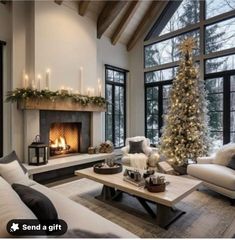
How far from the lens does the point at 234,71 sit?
5.01 metres

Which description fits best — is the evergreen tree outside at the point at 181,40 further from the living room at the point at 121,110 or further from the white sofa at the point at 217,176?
the white sofa at the point at 217,176

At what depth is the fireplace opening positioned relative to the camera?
4996mm

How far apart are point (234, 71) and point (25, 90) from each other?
4.80 meters

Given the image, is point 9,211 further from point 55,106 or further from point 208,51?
point 208,51

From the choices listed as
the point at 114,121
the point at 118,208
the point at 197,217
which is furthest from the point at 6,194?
the point at 114,121

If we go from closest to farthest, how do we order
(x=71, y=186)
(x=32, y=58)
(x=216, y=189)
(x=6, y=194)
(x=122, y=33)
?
1. (x=6, y=194)
2. (x=216, y=189)
3. (x=71, y=186)
4. (x=32, y=58)
5. (x=122, y=33)

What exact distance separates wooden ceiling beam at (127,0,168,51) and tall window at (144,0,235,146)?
198mm

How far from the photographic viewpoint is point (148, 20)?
6.36m

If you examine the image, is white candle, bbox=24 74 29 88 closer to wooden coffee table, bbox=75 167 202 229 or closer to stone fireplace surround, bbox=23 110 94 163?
stone fireplace surround, bbox=23 110 94 163

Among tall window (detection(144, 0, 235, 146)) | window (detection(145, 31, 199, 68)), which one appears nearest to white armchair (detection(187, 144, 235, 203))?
tall window (detection(144, 0, 235, 146))

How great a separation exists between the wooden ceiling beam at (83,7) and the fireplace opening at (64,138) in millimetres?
2823

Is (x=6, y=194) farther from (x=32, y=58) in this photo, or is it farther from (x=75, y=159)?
(x=32, y=58)

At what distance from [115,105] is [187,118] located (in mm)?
2597

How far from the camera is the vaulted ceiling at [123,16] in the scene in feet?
17.3
